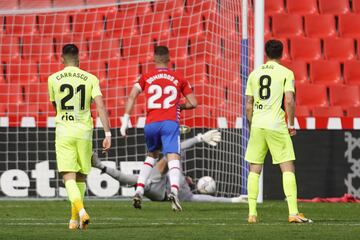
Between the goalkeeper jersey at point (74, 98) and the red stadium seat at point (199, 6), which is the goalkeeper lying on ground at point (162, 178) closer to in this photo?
the red stadium seat at point (199, 6)

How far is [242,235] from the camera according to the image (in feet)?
29.7

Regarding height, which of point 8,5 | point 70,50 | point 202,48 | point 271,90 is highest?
point 8,5

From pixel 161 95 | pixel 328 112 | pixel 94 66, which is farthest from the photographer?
pixel 94 66

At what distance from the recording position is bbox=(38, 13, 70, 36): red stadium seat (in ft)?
63.3

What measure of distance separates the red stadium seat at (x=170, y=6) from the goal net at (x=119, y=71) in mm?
23

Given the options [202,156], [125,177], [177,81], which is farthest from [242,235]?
[202,156]

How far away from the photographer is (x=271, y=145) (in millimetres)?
10773

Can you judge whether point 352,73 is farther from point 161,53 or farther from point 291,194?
point 291,194

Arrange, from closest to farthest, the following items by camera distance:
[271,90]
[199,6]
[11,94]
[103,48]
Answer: [271,90]
[199,6]
[11,94]
[103,48]

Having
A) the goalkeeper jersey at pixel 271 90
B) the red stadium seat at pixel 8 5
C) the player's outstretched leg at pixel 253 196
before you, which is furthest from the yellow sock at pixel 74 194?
the red stadium seat at pixel 8 5

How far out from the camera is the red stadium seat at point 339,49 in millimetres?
18906

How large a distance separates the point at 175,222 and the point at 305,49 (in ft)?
28.4

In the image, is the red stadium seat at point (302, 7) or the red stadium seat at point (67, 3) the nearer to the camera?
the red stadium seat at point (67, 3)

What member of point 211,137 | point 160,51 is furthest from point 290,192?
point 211,137
